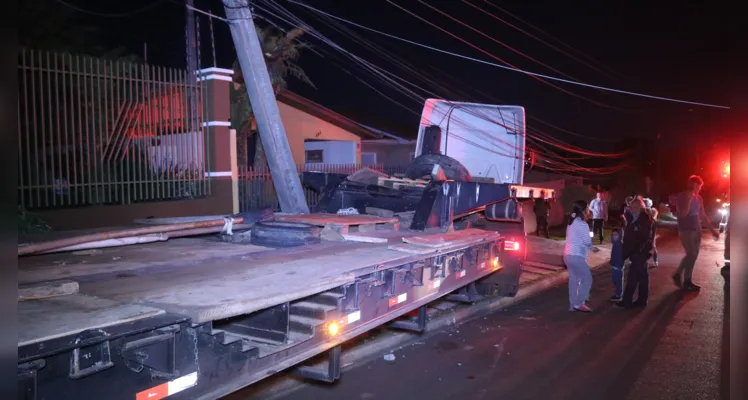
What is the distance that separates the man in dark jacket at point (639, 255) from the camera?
905cm

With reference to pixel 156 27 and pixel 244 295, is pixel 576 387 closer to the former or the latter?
pixel 244 295

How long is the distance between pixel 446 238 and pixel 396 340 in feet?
5.82

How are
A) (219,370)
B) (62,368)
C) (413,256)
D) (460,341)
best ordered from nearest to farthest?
(62,368) → (219,370) → (413,256) → (460,341)

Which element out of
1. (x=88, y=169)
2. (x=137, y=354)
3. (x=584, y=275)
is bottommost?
(x=584, y=275)

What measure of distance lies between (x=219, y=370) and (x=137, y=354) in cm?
56

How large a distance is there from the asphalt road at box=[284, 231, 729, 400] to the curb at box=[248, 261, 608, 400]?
0.52ft

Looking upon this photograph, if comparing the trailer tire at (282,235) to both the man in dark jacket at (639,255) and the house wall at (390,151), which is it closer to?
the man in dark jacket at (639,255)

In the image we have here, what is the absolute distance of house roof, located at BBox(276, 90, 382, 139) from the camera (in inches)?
716

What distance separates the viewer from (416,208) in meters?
7.80

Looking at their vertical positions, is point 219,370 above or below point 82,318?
below

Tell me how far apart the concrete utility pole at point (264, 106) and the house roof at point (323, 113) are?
7.89m

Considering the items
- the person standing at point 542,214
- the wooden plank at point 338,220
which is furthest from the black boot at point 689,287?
the person standing at point 542,214

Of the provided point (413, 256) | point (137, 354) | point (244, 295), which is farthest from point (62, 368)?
point (413, 256)

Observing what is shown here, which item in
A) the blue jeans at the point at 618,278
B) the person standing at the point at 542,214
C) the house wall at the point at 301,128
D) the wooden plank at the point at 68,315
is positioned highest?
the house wall at the point at 301,128
